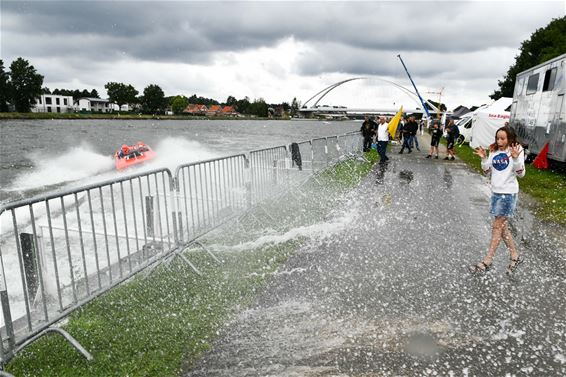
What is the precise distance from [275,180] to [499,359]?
623 cm

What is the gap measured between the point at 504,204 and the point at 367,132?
648 inches

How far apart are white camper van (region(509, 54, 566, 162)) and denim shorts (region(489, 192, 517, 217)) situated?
987cm

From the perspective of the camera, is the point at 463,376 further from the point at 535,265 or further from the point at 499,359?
the point at 535,265

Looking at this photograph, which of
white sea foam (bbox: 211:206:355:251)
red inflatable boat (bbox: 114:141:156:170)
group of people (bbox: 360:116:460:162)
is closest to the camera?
white sea foam (bbox: 211:206:355:251)

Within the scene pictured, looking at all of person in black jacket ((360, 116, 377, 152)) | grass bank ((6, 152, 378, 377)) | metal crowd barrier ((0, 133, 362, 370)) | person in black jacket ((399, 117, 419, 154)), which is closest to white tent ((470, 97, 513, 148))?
person in black jacket ((399, 117, 419, 154))

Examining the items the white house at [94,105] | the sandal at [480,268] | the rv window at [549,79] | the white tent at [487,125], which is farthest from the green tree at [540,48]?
the white house at [94,105]

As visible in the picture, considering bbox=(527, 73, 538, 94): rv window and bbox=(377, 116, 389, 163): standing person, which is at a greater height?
bbox=(527, 73, 538, 94): rv window

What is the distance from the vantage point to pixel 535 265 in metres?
5.93

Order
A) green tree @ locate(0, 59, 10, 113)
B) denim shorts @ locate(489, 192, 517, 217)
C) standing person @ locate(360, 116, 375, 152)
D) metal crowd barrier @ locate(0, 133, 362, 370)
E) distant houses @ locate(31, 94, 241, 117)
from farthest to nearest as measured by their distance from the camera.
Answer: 1. distant houses @ locate(31, 94, 241, 117)
2. green tree @ locate(0, 59, 10, 113)
3. standing person @ locate(360, 116, 375, 152)
4. denim shorts @ locate(489, 192, 517, 217)
5. metal crowd barrier @ locate(0, 133, 362, 370)

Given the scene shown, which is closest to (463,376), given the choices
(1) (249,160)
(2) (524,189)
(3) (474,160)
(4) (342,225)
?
(4) (342,225)

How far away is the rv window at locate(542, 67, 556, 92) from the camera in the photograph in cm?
1455

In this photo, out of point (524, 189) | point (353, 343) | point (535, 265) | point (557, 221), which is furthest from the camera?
point (524, 189)

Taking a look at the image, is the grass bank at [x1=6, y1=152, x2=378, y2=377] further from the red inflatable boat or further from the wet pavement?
the red inflatable boat

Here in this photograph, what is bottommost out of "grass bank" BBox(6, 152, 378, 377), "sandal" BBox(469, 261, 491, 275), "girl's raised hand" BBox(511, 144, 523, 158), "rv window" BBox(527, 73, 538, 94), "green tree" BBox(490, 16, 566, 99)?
"grass bank" BBox(6, 152, 378, 377)
